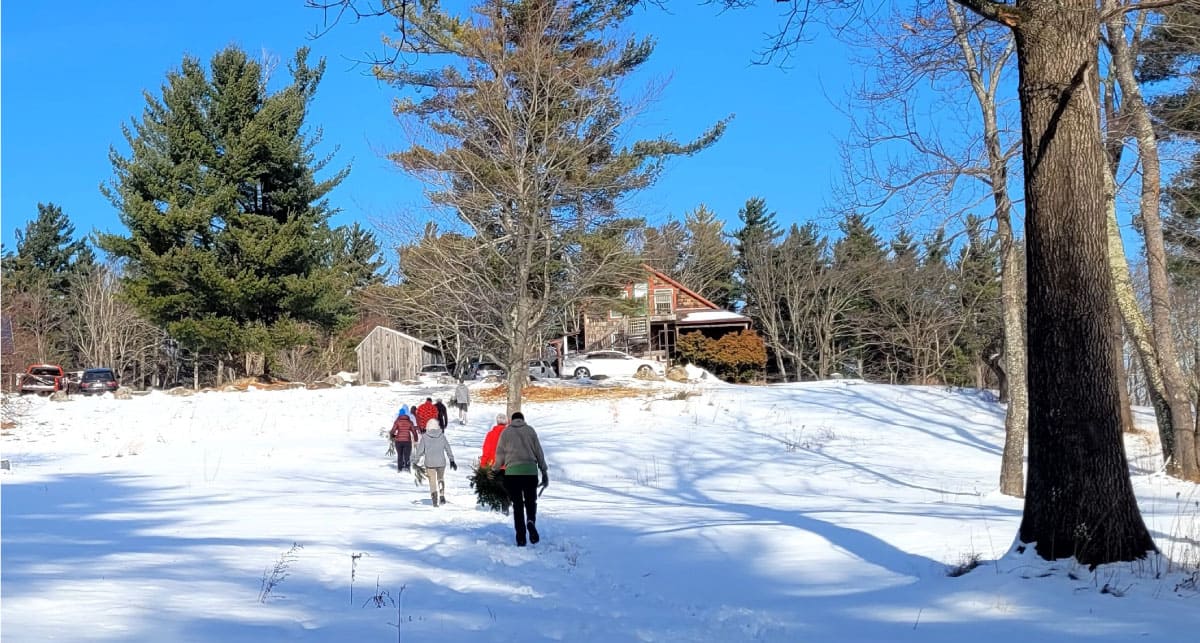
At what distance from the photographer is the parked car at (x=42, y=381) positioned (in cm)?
4084

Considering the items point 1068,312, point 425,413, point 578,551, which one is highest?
point 1068,312

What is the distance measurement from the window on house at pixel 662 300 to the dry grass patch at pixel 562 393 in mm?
16967

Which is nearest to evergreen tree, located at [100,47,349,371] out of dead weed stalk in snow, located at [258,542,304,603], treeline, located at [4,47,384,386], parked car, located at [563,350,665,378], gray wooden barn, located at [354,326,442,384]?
treeline, located at [4,47,384,386]

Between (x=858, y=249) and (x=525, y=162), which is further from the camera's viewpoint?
(x=858, y=249)

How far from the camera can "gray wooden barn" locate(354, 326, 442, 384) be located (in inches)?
2410

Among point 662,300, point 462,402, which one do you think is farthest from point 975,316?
point 462,402

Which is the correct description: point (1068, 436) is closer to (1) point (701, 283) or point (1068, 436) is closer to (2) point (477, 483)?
(2) point (477, 483)

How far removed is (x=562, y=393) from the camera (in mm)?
34750

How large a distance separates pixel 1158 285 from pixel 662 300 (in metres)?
37.2

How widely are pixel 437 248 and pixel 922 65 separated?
50.1 feet

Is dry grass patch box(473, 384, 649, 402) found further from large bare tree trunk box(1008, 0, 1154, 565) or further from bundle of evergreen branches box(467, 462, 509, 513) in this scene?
large bare tree trunk box(1008, 0, 1154, 565)

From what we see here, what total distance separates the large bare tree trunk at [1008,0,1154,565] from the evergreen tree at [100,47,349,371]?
119ft

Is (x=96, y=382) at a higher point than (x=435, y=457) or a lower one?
higher

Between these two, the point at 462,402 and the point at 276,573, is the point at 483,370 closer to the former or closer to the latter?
the point at 462,402
